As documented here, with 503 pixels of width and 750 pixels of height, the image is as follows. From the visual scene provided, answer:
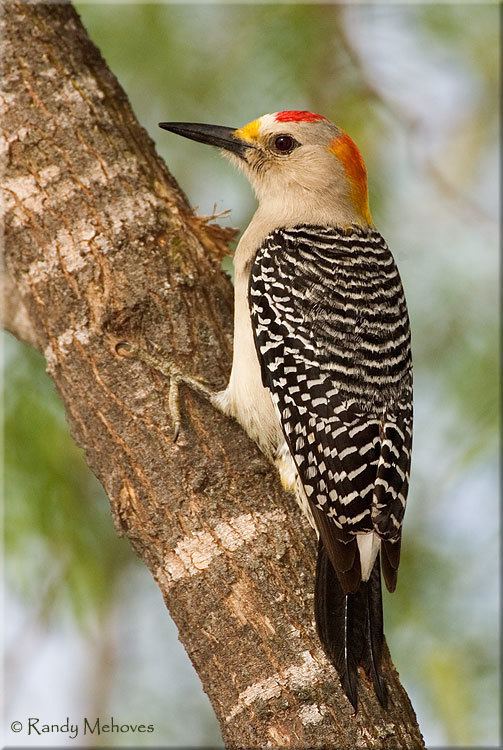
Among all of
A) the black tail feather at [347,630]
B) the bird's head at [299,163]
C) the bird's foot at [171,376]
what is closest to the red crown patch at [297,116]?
the bird's head at [299,163]

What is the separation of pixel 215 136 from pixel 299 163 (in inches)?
16.3

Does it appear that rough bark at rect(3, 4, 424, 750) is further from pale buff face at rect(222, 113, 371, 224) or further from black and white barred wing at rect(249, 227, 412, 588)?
pale buff face at rect(222, 113, 371, 224)

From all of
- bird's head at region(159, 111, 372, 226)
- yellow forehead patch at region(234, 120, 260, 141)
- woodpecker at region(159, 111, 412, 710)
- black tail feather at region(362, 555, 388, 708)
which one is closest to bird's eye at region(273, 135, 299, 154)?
bird's head at region(159, 111, 372, 226)

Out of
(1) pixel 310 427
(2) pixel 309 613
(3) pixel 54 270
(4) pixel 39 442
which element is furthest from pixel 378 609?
(4) pixel 39 442

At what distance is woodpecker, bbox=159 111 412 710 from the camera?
3023 millimetres

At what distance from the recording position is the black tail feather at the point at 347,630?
109 inches

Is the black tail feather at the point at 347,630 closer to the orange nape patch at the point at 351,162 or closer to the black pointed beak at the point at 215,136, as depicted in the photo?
the orange nape patch at the point at 351,162

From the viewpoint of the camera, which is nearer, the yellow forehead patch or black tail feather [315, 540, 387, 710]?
black tail feather [315, 540, 387, 710]

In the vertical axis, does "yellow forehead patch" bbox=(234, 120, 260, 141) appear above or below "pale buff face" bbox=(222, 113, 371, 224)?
above

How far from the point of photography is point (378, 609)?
10.3 feet

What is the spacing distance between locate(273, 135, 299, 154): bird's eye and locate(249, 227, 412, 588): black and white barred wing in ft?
2.02

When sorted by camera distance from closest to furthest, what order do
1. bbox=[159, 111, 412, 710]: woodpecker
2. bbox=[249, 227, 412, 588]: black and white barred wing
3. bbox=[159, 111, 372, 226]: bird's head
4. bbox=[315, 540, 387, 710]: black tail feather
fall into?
bbox=[315, 540, 387, 710]: black tail feather < bbox=[159, 111, 412, 710]: woodpecker < bbox=[249, 227, 412, 588]: black and white barred wing < bbox=[159, 111, 372, 226]: bird's head

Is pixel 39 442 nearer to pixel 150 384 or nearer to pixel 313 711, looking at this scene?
pixel 150 384

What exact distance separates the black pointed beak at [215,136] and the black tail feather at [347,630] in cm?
208
